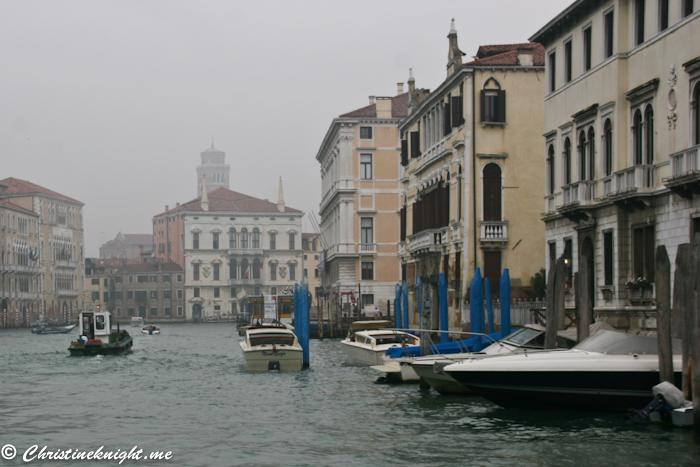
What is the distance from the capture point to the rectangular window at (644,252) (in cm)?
1959

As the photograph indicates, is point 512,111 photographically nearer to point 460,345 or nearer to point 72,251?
point 460,345

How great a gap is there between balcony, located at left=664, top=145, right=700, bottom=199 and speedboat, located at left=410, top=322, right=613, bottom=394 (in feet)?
9.69

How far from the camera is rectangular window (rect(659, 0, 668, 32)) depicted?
751 inches

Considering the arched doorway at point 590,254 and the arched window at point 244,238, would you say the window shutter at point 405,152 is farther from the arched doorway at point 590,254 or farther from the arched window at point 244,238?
the arched window at point 244,238

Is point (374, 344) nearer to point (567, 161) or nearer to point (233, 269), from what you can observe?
point (567, 161)

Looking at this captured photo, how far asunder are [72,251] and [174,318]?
535 inches

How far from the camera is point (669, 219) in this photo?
1852cm

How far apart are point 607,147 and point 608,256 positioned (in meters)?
2.43

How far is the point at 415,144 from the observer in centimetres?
3872

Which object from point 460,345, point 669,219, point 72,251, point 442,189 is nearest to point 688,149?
point 669,219

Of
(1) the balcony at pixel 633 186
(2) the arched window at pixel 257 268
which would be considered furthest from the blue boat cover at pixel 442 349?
(2) the arched window at pixel 257 268

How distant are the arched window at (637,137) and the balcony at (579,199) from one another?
1695 millimetres

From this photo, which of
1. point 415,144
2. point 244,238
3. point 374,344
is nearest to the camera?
point 374,344

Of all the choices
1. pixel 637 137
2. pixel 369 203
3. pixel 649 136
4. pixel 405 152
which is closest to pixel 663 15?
pixel 649 136
